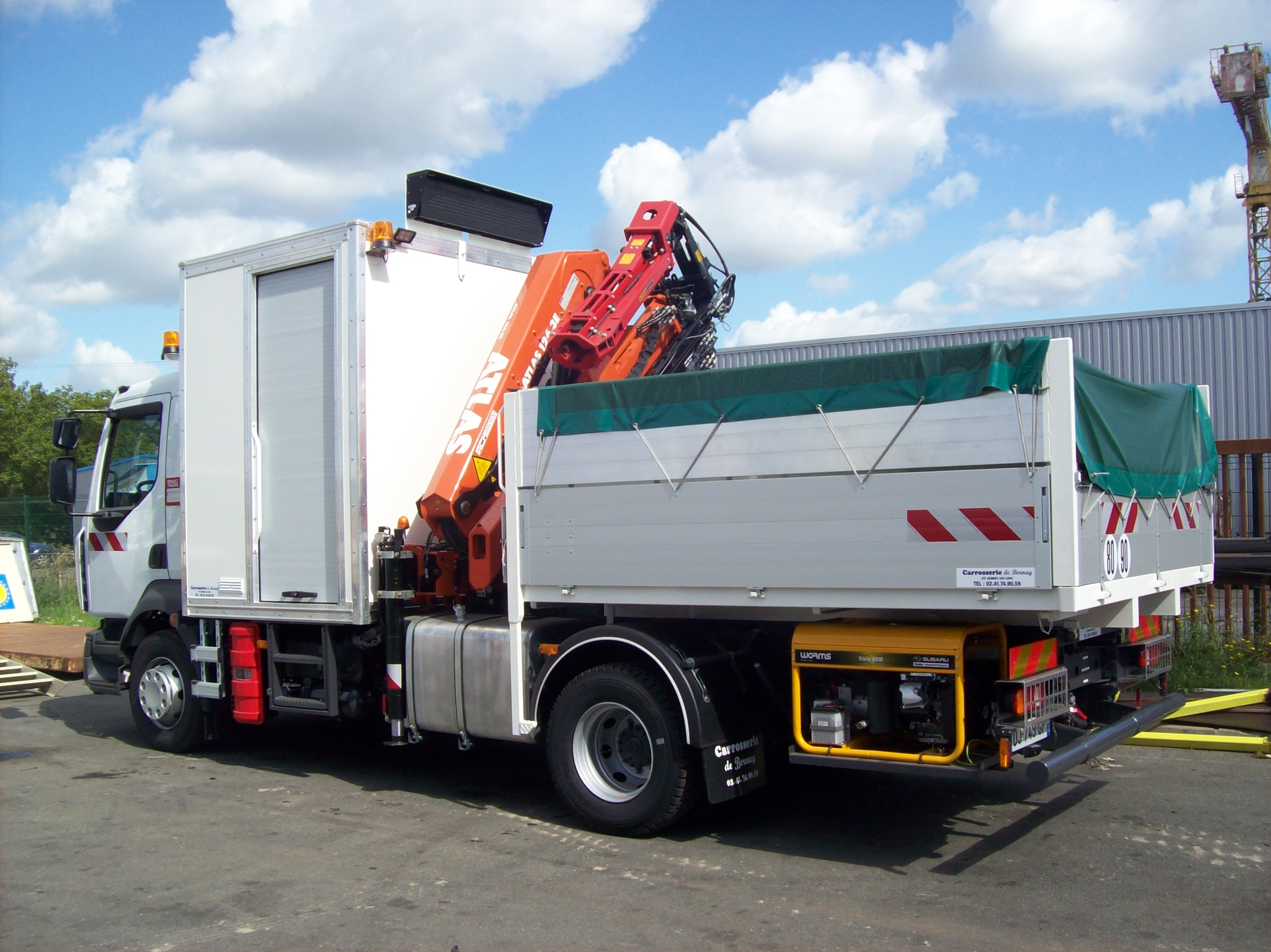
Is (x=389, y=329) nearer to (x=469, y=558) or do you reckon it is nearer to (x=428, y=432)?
(x=428, y=432)

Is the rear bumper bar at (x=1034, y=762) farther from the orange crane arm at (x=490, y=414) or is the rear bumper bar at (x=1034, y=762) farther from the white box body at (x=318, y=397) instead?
the white box body at (x=318, y=397)

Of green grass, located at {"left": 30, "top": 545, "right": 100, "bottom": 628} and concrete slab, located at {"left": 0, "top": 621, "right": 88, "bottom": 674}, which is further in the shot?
green grass, located at {"left": 30, "top": 545, "right": 100, "bottom": 628}

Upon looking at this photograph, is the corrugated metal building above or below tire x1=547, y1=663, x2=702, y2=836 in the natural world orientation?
above

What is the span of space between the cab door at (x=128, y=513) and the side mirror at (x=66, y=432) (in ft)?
1.48

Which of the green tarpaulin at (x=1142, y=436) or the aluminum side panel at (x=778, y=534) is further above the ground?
the green tarpaulin at (x=1142, y=436)

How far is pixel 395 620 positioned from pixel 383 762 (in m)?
1.69

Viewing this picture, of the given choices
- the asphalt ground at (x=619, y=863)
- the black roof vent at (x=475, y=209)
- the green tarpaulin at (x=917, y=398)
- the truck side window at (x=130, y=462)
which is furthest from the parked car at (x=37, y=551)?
the green tarpaulin at (x=917, y=398)

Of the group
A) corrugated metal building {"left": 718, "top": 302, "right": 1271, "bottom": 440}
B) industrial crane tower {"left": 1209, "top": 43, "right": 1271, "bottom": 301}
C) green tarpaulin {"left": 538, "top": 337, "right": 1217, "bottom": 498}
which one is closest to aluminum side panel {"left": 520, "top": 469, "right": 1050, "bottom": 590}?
green tarpaulin {"left": 538, "top": 337, "right": 1217, "bottom": 498}

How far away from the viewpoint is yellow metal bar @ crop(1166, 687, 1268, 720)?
8.29m

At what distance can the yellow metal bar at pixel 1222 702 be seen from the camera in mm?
8289

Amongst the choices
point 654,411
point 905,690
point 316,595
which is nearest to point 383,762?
point 316,595

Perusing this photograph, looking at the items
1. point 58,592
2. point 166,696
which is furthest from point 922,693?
point 58,592

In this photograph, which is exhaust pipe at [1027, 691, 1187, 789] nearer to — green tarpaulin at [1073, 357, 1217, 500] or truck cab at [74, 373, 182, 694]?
green tarpaulin at [1073, 357, 1217, 500]

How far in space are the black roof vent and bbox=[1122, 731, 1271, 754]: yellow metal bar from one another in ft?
19.2
